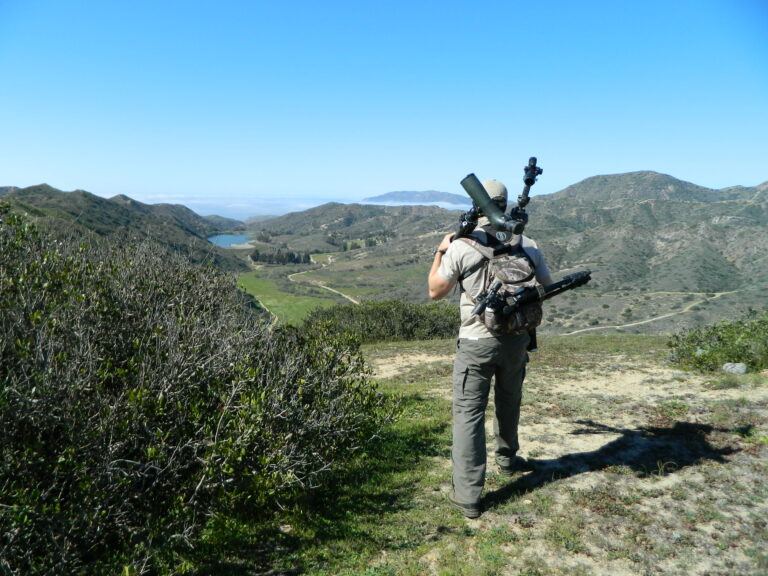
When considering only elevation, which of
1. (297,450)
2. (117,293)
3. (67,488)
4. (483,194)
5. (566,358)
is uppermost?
(483,194)

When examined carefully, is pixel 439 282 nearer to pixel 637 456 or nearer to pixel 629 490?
pixel 629 490

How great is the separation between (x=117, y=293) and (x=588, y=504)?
17.9ft

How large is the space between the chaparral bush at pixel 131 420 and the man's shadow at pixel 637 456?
180 cm

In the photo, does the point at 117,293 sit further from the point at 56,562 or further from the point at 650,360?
the point at 650,360

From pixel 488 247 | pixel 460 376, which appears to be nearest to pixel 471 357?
pixel 460 376

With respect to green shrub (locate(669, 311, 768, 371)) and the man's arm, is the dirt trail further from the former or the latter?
the man's arm

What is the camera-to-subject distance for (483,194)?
396cm

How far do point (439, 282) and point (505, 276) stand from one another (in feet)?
1.86

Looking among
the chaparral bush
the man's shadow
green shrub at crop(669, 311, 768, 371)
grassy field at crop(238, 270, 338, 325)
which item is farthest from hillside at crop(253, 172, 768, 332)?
the chaparral bush

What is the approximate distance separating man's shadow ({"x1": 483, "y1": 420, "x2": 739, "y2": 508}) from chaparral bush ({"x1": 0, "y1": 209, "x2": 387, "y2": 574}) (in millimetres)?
1797

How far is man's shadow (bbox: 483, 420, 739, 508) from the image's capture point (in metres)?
4.71

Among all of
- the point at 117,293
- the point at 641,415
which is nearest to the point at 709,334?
the point at 641,415

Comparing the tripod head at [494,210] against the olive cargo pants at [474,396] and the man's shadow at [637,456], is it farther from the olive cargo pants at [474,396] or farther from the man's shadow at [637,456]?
the man's shadow at [637,456]

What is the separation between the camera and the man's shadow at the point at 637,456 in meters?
4.71
